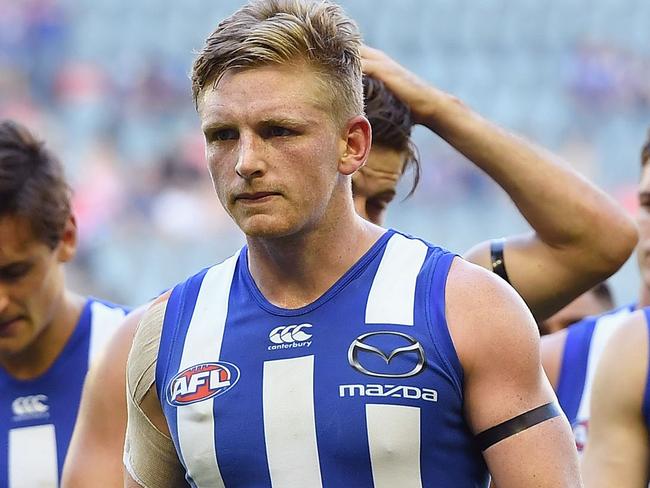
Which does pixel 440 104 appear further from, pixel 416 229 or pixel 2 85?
pixel 2 85

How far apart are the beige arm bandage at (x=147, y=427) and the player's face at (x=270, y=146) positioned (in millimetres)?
389

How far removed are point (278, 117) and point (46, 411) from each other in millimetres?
1971

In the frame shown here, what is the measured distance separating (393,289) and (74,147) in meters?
12.5

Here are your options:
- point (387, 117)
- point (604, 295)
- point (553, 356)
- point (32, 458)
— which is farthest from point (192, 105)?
point (387, 117)

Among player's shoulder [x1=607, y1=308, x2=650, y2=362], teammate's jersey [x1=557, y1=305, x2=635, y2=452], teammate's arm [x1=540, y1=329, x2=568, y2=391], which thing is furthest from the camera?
teammate's arm [x1=540, y1=329, x2=568, y2=391]

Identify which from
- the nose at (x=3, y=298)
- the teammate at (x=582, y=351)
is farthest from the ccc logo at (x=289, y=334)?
the teammate at (x=582, y=351)

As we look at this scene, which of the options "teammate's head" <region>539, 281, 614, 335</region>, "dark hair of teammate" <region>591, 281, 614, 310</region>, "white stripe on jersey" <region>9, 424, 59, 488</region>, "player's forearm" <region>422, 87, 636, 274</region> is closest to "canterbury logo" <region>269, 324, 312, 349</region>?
"player's forearm" <region>422, 87, 636, 274</region>

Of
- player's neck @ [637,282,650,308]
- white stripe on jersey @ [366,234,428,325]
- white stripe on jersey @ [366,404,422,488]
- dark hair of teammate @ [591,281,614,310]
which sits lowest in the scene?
white stripe on jersey @ [366,404,422,488]

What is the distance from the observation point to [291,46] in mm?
2635

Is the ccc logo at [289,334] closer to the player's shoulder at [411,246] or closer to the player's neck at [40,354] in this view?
the player's shoulder at [411,246]

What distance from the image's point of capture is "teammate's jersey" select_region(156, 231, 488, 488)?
8.34ft

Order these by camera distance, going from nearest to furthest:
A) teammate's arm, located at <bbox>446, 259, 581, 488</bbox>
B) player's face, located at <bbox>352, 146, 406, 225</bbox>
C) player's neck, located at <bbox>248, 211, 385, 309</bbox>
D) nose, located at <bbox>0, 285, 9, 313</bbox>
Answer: teammate's arm, located at <bbox>446, 259, 581, 488</bbox> → player's neck, located at <bbox>248, 211, 385, 309</bbox> → player's face, located at <bbox>352, 146, 406, 225</bbox> → nose, located at <bbox>0, 285, 9, 313</bbox>

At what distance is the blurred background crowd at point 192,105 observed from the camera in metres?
13.6

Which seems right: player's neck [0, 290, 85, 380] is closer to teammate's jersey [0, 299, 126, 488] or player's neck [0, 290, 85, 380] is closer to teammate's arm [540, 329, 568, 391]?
teammate's jersey [0, 299, 126, 488]
